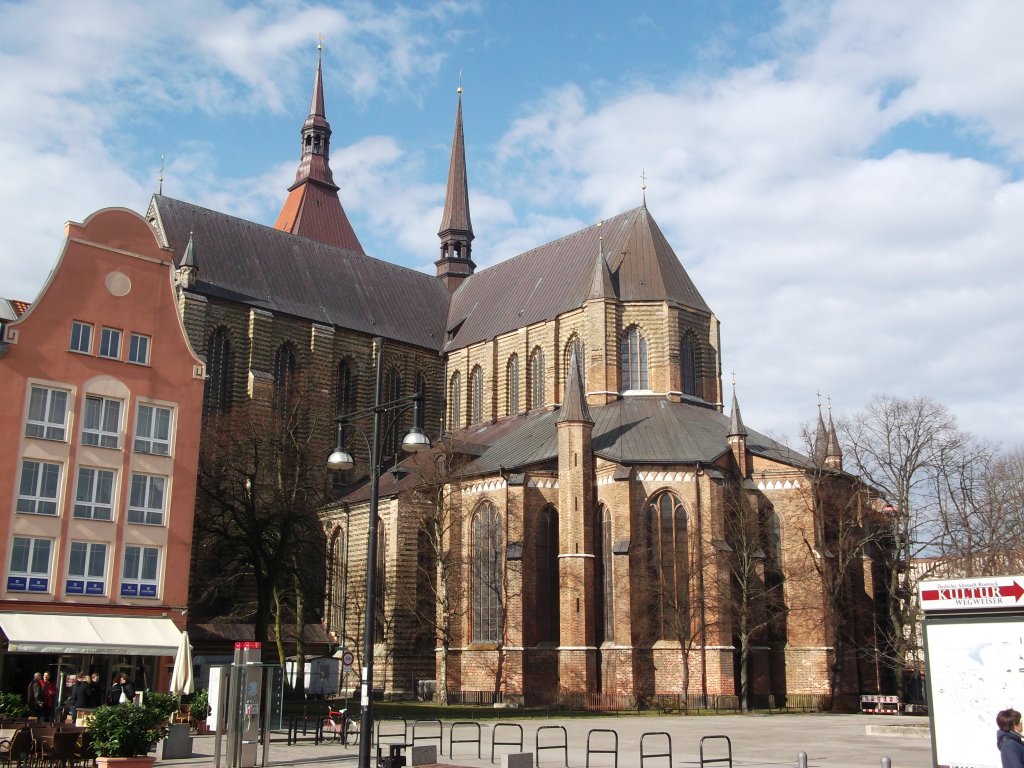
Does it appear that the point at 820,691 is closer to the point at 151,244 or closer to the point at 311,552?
the point at 311,552

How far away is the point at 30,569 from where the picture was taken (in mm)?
30156

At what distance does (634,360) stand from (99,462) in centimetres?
2802

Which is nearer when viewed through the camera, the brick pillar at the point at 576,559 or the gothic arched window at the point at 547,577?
the brick pillar at the point at 576,559

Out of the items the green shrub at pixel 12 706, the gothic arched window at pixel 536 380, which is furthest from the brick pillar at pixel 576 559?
the green shrub at pixel 12 706

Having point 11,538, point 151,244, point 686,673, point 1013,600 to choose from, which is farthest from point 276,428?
point 1013,600

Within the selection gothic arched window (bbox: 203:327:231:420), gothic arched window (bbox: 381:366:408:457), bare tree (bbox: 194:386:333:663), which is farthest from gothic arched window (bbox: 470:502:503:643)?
gothic arched window (bbox: 203:327:231:420)

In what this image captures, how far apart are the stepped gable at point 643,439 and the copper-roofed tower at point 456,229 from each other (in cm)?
2369

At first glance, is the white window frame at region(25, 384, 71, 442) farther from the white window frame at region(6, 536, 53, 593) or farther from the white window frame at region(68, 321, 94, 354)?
the white window frame at region(6, 536, 53, 593)

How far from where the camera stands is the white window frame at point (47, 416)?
31.0m

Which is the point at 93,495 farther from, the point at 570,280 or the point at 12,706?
the point at 570,280

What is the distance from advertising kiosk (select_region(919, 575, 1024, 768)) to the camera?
11.5m

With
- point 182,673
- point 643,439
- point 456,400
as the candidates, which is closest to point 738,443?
point 643,439

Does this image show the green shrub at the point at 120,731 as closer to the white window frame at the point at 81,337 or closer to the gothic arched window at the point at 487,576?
the white window frame at the point at 81,337

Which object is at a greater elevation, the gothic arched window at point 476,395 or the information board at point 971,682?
the gothic arched window at point 476,395
